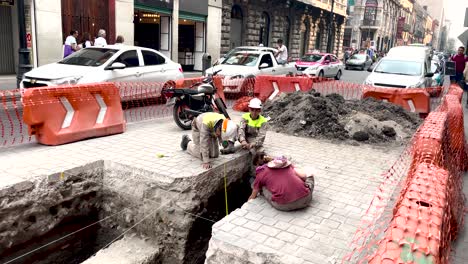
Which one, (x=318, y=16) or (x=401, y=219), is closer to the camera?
(x=401, y=219)

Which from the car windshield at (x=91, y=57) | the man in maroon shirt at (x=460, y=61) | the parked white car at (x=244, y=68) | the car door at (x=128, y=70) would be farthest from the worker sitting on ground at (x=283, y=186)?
the man in maroon shirt at (x=460, y=61)

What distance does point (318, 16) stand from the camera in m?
38.3

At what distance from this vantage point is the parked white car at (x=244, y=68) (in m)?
12.6

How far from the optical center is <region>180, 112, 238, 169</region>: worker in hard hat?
5.21m

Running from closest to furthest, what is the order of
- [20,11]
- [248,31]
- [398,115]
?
[398,115] < [20,11] < [248,31]

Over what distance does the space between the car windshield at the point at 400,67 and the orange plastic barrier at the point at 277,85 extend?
4.56 metres

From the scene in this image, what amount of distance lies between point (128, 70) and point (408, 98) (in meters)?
7.35

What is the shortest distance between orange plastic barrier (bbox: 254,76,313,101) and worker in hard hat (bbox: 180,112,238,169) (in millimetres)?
5828

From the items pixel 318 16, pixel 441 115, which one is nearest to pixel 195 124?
pixel 441 115

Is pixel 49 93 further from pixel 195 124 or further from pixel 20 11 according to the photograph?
pixel 20 11

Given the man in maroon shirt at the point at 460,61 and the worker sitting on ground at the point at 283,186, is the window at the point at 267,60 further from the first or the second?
the worker sitting on ground at the point at 283,186

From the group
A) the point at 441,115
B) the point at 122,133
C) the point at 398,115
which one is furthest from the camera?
the point at 398,115

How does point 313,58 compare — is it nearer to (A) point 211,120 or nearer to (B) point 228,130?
(A) point 211,120

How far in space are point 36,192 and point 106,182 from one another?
0.97 meters
